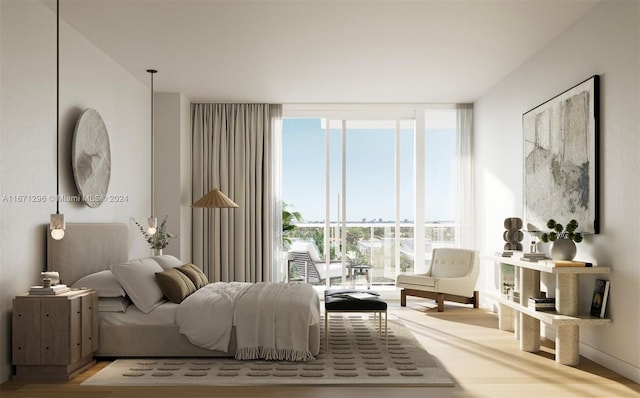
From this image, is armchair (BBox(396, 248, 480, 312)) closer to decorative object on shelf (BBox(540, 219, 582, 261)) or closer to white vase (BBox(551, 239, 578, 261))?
decorative object on shelf (BBox(540, 219, 582, 261))

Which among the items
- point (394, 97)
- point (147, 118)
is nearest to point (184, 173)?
point (147, 118)

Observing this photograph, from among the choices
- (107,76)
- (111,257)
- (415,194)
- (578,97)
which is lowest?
(111,257)

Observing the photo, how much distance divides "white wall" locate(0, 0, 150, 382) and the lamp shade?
1.62m

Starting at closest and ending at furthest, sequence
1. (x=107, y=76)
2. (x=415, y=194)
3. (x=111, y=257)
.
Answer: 1. (x=111, y=257)
2. (x=107, y=76)
3. (x=415, y=194)

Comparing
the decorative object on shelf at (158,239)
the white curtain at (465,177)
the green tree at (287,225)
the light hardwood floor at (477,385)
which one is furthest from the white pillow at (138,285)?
the white curtain at (465,177)

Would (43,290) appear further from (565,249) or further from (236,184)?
(236,184)

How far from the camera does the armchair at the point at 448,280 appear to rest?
699 centimetres

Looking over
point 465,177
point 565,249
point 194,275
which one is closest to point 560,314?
point 565,249

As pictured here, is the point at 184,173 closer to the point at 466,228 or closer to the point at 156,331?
the point at 156,331

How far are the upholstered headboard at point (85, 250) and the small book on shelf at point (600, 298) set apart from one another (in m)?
4.15

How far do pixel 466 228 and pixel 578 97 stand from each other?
347cm

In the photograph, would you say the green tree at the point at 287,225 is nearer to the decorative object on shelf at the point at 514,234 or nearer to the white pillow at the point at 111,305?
the decorative object on shelf at the point at 514,234

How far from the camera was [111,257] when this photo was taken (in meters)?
5.32

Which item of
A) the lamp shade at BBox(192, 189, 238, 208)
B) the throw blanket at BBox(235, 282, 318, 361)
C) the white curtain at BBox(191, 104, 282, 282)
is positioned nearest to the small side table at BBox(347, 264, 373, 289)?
the white curtain at BBox(191, 104, 282, 282)
